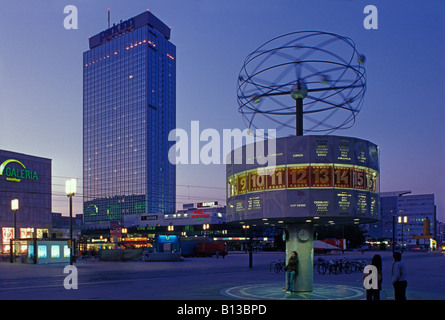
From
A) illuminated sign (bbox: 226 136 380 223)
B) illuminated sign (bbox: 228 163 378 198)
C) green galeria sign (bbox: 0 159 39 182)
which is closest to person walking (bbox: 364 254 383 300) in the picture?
illuminated sign (bbox: 226 136 380 223)

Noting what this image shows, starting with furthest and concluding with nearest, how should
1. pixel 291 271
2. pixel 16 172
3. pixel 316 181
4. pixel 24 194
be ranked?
pixel 24 194
pixel 16 172
pixel 291 271
pixel 316 181

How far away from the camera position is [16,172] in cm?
9850

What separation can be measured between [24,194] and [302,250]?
93.1 m

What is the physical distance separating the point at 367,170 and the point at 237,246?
13870 cm

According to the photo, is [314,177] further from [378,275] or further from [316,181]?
[378,275]

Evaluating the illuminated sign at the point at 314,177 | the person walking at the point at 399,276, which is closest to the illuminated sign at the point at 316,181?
the illuminated sign at the point at 314,177

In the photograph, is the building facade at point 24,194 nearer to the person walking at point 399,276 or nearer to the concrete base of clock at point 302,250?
the concrete base of clock at point 302,250

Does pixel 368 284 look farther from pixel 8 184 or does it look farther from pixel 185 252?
pixel 8 184

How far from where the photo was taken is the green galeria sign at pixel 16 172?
96031 mm

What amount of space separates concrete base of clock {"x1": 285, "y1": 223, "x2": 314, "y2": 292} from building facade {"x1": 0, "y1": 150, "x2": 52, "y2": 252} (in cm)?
8554

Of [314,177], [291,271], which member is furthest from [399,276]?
[291,271]

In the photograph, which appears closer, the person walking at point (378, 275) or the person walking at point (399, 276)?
the person walking at point (399, 276)

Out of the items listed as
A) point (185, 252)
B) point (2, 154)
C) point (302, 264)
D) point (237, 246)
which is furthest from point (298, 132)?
point (237, 246)
